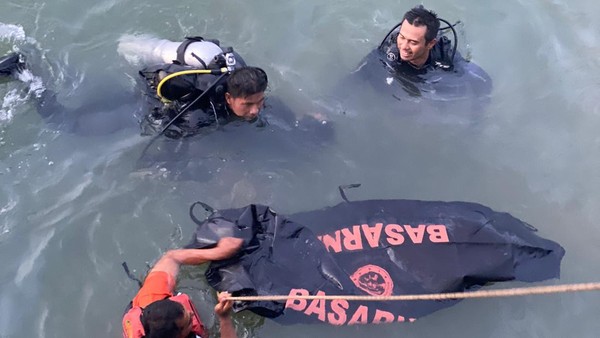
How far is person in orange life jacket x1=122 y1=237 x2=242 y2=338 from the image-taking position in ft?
11.0

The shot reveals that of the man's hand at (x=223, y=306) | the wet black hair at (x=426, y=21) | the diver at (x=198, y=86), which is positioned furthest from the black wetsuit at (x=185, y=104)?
the wet black hair at (x=426, y=21)

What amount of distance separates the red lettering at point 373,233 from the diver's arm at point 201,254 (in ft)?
3.21

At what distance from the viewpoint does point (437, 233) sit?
4.34m

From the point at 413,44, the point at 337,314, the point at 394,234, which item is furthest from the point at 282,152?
the point at 337,314

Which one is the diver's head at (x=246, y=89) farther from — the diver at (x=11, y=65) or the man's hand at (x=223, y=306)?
the diver at (x=11, y=65)

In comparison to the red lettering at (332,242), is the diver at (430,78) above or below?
above

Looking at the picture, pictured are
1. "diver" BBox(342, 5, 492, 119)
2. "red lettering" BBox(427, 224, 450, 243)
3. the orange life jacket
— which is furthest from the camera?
"diver" BBox(342, 5, 492, 119)

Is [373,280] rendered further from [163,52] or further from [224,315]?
[163,52]

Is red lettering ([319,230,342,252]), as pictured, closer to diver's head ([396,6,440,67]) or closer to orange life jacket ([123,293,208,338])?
orange life jacket ([123,293,208,338])

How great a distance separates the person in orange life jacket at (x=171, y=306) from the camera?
11.0 feet

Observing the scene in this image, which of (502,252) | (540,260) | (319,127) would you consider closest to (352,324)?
(502,252)

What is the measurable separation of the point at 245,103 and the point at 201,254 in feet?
4.12

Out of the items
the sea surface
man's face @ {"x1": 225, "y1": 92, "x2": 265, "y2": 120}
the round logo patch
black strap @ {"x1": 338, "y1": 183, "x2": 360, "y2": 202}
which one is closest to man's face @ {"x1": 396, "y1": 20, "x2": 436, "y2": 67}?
the sea surface

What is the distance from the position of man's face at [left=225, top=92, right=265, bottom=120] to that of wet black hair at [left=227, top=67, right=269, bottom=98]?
43 mm
